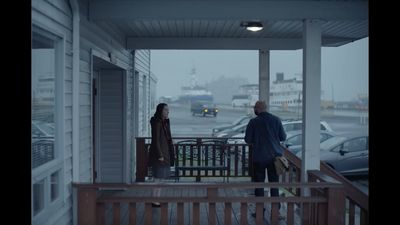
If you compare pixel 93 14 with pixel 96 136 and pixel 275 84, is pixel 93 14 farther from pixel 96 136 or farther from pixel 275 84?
pixel 275 84

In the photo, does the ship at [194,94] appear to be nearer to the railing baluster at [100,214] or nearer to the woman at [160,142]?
the woman at [160,142]

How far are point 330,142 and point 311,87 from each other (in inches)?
271

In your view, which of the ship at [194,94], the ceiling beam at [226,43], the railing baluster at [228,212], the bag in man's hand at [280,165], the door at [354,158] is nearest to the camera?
the railing baluster at [228,212]

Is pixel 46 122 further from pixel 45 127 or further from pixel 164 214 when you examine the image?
pixel 164 214

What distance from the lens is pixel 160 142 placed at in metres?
6.45

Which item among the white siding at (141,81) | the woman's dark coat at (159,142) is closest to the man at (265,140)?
the woman's dark coat at (159,142)

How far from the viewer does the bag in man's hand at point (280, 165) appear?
6046mm

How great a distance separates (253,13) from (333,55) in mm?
7306

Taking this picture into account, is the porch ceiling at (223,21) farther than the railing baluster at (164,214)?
Yes

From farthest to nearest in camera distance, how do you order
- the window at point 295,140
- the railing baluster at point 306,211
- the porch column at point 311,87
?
1. the window at point 295,140
2. the porch column at point 311,87
3. the railing baluster at point 306,211

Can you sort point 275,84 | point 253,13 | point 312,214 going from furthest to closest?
point 275,84
point 253,13
point 312,214

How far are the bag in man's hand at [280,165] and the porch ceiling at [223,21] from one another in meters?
1.74
